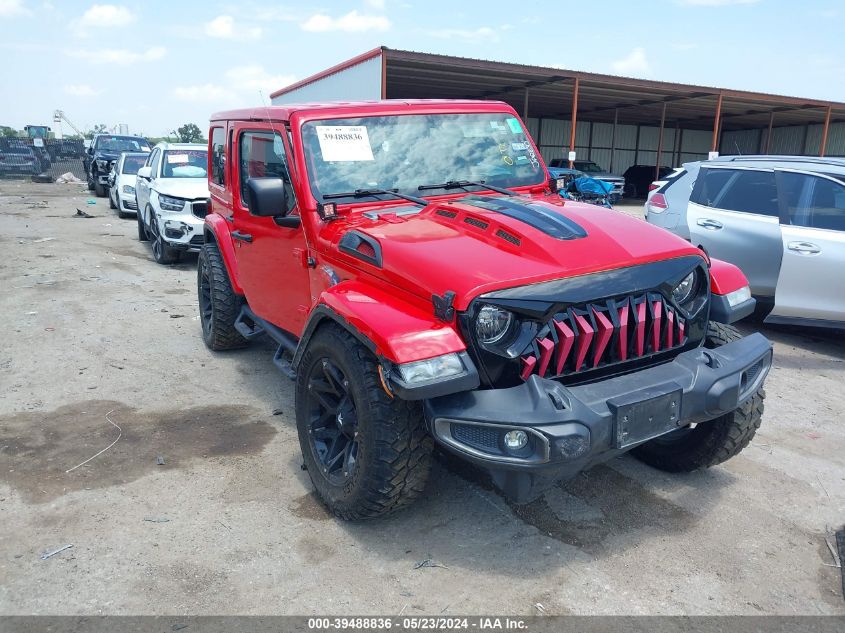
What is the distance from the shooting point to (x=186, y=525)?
3.21 metres

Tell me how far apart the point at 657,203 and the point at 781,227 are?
58.5 inches

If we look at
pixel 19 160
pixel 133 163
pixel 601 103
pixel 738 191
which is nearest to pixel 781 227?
pixel 738 191

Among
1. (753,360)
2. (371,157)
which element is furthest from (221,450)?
(753,360)

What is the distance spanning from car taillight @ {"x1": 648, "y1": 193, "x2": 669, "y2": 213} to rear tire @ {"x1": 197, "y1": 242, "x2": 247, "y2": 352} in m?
4.41

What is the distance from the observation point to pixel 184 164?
10.7 meters

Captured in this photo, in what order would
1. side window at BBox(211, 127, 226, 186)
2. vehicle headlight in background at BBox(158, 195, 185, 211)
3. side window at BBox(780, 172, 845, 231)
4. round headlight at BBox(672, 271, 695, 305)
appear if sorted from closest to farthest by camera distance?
round headlight at BBox(672, 271, 695, 305) → side window at BBox(211, 127, 226, 186) → side window at BBox(780, 172, 845, 231) → vehicle headlight in background at BBox(158, 195, 185, 211)

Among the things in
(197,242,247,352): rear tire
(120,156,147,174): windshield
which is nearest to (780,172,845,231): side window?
(197,242,247,352): rear tire

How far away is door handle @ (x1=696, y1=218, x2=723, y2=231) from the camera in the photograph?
250 inches

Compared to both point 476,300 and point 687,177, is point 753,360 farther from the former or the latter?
point 687,177

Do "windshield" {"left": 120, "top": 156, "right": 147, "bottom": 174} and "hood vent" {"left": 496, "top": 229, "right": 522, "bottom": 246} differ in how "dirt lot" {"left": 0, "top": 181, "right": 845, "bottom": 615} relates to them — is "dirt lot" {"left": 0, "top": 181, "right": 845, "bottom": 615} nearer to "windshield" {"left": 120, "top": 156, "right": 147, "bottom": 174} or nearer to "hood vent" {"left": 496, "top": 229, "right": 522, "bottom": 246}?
"hood vent" {"left": 496, "top": 229, "right": 522, "bottom": 246}

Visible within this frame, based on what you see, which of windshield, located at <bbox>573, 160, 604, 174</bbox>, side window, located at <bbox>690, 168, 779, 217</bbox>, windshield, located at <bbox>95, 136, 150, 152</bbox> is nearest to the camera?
side window, located at <bbox>690, 168, 779, 217</bbox>

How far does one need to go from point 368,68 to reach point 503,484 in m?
15.5

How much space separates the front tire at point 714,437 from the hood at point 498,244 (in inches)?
20.5

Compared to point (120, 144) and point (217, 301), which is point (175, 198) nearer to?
point (217, 301)
